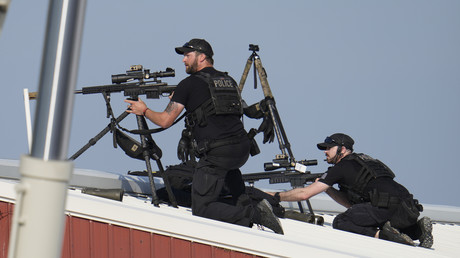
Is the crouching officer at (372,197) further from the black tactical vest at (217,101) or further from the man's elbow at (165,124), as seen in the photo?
the man's elbow at (165,124)

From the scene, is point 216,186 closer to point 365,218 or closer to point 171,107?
point 171,107

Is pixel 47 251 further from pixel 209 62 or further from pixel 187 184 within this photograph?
pixel 187 184

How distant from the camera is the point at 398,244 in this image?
1042 centimetres

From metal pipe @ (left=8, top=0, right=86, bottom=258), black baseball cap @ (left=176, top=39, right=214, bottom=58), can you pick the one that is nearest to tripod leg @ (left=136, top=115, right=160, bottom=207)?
black baseball cap @ (left=176, top=39, right=214, bottom=58)

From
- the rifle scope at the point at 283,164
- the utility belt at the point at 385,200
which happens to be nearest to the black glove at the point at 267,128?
the rifle scope at the point at 283,164

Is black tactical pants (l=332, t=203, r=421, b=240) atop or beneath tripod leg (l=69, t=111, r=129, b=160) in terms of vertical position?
beneath

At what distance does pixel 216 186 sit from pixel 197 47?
5.20 feet

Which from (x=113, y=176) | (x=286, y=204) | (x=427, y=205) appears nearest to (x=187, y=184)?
(x=113, y=176)

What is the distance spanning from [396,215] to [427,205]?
624cm

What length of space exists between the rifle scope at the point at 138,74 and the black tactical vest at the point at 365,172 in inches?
101

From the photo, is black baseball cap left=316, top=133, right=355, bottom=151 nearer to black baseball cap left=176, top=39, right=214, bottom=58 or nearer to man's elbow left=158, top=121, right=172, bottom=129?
black baseball cap left=176, top=39, right=214, bottom=58

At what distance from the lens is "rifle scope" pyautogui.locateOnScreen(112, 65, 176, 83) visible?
34.1ft

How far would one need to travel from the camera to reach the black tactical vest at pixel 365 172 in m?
10.9

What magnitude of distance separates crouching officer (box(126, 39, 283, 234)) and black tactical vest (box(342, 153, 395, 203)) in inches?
71.5
